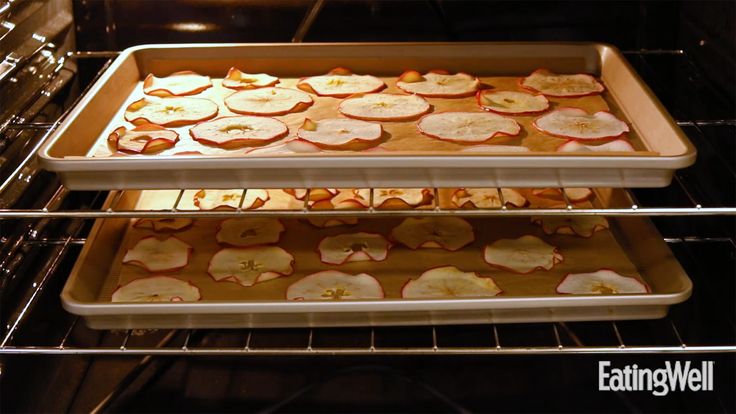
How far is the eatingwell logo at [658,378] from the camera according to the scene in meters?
1.81

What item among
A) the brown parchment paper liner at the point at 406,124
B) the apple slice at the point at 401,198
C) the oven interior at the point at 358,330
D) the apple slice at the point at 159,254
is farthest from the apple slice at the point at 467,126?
the apple slice at the point at 159,254

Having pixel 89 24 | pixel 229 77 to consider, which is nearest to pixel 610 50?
pixel 229 77

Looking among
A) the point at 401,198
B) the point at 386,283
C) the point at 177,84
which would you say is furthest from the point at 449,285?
the point at 177,84

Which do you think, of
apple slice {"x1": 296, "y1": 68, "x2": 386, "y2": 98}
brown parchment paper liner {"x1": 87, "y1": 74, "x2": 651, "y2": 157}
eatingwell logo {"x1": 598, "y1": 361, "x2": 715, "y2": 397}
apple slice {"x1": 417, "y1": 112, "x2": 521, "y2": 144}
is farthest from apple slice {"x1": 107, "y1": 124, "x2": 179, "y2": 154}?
eatingwell logo {"x1": 598, "y1": 361, "x2": 715, "y2": 397}

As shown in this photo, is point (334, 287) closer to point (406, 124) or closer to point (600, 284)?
point (406, 124)

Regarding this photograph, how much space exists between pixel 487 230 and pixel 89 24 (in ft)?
3.03

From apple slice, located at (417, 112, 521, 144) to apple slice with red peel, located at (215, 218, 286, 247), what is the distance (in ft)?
1.06

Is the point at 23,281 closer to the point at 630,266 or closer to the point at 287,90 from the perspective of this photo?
the point at 287,90

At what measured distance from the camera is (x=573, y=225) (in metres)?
1.58

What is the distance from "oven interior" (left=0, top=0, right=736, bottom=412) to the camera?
1.61 metres

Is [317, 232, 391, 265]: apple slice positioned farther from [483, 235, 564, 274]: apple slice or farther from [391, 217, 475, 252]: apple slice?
[483, 235, 564, 274]: apple slice

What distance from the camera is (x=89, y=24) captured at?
1805 mm

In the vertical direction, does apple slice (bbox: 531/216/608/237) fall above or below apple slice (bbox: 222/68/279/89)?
below

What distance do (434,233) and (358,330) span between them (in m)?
0.54
